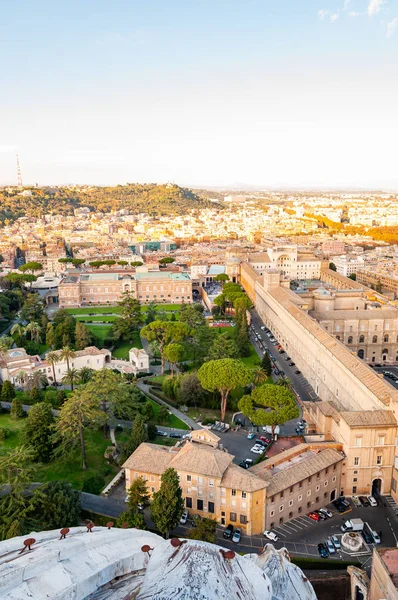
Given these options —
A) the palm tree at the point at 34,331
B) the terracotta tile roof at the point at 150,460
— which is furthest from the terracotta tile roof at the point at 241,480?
the palm tree at the point at 34,331

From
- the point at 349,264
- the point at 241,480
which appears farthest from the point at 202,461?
the point at 349,264

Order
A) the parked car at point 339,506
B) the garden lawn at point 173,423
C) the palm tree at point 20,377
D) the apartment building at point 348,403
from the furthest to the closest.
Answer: the palm tree at point 20,377 → the garden lawn at point 173,423 → the apartment building at point 348,403 → the parked car at point 339,506

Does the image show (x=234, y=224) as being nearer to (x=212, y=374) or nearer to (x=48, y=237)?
(x=48, y=237)

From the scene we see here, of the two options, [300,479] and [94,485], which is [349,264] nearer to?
[300,479]

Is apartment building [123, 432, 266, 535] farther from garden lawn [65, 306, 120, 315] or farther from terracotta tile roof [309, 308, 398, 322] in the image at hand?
garden lawn [65, 306, 120, 315]

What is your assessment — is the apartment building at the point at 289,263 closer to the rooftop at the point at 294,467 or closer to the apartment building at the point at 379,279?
the apartment building at the point at 379,279

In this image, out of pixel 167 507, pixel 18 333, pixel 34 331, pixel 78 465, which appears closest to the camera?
pixel 167 507

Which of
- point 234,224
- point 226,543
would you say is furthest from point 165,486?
point 234,224
